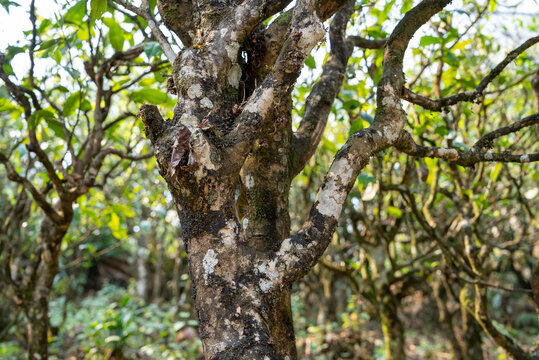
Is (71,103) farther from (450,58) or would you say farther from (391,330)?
(391,330)

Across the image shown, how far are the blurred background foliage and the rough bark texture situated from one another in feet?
2.40

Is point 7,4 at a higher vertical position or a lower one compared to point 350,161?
higher

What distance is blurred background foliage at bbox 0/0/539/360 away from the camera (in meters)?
3.07

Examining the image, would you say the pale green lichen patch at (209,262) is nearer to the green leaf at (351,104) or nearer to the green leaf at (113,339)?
the green leaf at (351,104)

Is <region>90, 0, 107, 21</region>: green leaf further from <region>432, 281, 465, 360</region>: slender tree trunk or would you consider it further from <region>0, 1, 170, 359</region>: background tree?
<region>432, 281, 465, 360</region>: slender tree trunk

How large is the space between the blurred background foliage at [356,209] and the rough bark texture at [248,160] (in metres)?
0.73

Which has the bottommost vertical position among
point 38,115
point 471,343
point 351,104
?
point 471,343

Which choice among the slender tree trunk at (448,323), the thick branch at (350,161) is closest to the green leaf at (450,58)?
the thick branch at (350,161)

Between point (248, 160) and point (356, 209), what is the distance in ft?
13.2

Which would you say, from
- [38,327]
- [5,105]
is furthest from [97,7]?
[38,327]

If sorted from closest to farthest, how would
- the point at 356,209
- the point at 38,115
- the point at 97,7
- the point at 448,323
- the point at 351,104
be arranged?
1. the point at 97,7
2. the point at 38,115
3. the point at 351,104
4. the point at 356,209
5. the point at 448,323

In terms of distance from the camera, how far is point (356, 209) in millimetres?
5684

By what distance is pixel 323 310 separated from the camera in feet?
26.5

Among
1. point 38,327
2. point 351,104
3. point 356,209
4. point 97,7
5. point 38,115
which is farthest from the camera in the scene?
point 356,209
